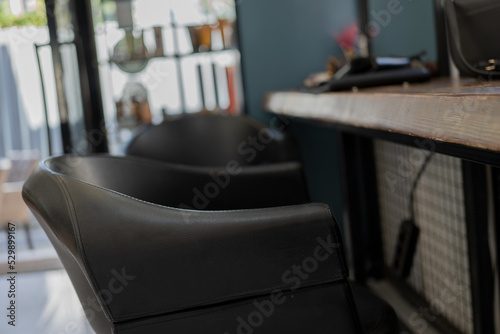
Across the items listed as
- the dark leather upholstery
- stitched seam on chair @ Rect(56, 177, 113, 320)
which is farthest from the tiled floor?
stitched seam on chair @ Rect(56, 177, 113, 320)

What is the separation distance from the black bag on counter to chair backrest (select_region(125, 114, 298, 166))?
3.48 ft

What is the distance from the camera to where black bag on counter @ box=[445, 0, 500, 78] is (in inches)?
50.1

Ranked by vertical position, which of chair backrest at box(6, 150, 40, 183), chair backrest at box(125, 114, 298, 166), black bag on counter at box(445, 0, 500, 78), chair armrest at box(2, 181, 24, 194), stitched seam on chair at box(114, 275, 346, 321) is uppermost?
black bag on counter at box(445, 0, 500, 78)

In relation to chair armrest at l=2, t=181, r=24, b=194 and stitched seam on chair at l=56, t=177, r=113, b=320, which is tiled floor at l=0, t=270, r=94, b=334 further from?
stitched seam on chair at l=56, t=177, r=113, b=320

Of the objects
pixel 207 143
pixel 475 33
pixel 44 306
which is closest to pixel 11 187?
pixel 44 306

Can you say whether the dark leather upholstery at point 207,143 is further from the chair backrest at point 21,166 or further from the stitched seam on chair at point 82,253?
the chair backrest at point 21,166

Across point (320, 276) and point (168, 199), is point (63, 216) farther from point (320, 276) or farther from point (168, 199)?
point (168, 199)

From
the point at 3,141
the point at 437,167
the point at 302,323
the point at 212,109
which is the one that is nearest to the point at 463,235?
the point at 437,167

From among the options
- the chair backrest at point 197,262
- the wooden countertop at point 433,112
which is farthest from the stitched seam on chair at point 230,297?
the wooden countertop at point 433,112

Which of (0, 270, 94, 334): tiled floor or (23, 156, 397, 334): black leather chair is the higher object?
(23, 156, 397, 334): black leather chair

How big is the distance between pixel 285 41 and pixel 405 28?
3.23 feet

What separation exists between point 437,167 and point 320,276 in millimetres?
1437

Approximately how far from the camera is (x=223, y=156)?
2.35 m

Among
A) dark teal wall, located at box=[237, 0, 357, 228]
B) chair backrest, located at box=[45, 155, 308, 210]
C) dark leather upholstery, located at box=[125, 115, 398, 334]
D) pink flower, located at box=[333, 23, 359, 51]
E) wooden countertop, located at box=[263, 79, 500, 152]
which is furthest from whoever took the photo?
dark teal wall, located at box=[237, 0, 357, 228]
